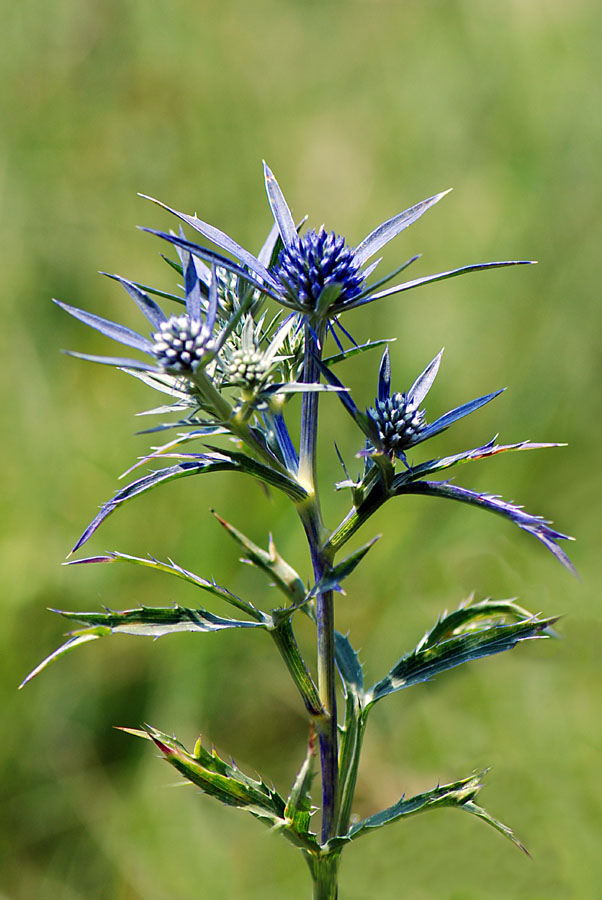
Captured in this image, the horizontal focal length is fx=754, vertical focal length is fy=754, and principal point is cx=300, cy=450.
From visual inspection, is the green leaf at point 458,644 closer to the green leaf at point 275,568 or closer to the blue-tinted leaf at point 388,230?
the green leaf at point 275,568

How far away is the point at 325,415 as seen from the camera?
2988mm

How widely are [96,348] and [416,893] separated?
2295mm

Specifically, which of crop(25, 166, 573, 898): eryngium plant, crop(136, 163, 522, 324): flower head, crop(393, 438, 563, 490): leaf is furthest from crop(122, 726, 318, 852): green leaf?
crop(136, 163, 522, 324): flower head


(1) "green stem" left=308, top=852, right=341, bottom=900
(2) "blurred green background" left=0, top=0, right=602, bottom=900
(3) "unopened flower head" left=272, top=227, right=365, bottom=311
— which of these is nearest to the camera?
(3) "unopened flower head" left=272, top=227, right=365, bottom=311

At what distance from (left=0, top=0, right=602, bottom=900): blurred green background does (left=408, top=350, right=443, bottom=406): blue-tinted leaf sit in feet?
5.19

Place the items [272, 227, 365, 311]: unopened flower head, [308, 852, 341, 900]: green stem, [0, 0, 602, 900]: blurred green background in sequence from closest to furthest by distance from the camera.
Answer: [272, 227, 365, 311]: unopened flower head < [308, 852, 341, 900]: green stem < [0, 0, 602, 900]: blurred green background

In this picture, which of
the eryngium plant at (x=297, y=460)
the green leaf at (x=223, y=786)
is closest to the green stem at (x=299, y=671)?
the eryngium plant at (x=297, y=460)

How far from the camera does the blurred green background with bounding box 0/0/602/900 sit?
2.29 meters

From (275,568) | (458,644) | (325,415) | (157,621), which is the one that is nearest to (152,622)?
(157,621)

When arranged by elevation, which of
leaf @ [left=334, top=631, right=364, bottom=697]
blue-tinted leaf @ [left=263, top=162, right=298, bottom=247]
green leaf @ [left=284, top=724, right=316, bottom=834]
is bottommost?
green leaf @ [left=284, top=724, right=316, bottom=834]

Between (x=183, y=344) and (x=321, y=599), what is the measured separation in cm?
33

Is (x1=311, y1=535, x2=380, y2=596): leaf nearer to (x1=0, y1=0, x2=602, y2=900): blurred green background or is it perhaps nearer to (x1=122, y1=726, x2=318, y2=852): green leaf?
(x1=122, y1=726, x2=318, y2=852): green leaf

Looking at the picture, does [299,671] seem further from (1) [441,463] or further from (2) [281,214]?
(2) [281,214]

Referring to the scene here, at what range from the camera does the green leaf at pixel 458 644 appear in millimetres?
899
